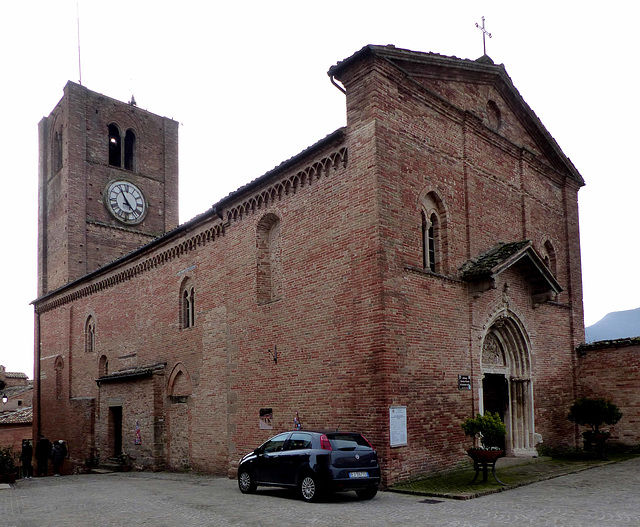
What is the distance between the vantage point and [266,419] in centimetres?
1584

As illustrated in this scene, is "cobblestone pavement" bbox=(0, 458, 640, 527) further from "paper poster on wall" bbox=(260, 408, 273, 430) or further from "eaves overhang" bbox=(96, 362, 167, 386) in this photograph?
"eaves overhang" bbox=(96, 362, 167, 386)

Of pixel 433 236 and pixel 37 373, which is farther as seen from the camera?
pixel 37 373

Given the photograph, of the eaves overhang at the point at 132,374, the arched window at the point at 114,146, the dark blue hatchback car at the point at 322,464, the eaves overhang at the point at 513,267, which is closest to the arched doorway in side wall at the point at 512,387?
the eaves overhang at the point at 513,267

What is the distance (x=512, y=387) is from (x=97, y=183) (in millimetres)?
22583

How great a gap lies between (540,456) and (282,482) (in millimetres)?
8500

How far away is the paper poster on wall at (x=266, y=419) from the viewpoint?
15703 millimetres

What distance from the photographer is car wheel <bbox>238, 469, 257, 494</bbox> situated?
13070 millimetres

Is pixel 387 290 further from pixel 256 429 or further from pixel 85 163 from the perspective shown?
pixel 85 163

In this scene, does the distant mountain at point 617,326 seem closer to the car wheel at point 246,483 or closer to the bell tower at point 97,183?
the bell tower at point 97,183

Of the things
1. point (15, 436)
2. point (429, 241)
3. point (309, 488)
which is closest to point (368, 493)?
point (309, 488)

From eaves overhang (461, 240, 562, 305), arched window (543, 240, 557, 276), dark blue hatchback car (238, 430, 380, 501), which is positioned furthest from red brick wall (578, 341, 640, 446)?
dark blue hatchback car (238, 430, 380, 501)

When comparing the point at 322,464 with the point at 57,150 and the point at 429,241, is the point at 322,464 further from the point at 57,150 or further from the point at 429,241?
the point at 57,150

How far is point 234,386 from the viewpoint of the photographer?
56.5 feet

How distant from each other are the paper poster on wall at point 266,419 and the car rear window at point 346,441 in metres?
4.42
